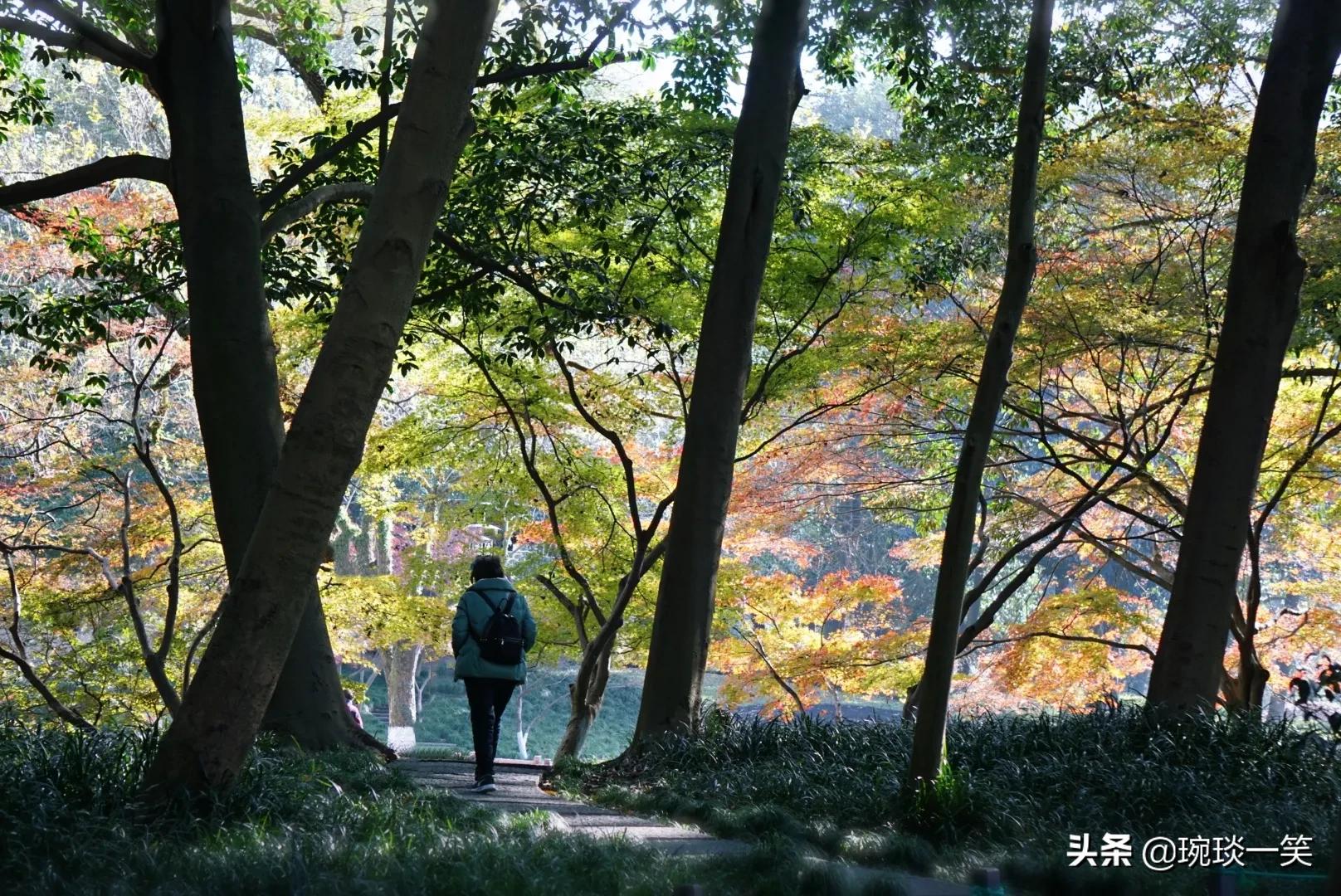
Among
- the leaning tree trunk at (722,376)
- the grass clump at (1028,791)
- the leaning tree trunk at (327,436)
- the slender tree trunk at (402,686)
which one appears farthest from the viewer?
the slender tree trunk at (402,686)

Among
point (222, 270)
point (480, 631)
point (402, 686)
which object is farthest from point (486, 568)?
point (402, 686)

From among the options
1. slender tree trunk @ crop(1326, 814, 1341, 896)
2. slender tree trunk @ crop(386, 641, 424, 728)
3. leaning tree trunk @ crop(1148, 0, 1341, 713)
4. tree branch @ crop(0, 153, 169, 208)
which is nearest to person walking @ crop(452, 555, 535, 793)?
tree branch @ crop(0, 153, 169, 208)

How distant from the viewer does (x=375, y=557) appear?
83.1ft

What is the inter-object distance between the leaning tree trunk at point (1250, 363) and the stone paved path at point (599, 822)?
3.28 m

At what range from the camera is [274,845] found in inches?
151

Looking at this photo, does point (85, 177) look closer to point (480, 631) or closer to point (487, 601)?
point (487, 601)

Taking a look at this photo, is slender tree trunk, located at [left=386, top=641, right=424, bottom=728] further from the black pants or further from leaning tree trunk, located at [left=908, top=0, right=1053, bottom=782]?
leaning tree trunk, located at [left=908, top=0, right=1053, bottom=782]

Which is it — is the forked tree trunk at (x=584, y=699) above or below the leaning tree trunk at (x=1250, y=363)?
below

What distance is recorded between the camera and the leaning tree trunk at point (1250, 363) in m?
7.08

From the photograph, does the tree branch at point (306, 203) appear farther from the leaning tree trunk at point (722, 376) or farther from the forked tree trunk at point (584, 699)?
the forked tree trunk at point (584, 699)

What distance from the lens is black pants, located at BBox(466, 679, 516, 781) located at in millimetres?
7367

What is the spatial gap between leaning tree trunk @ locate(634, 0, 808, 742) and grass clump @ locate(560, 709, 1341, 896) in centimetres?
111

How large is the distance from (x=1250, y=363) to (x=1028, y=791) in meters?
3.20

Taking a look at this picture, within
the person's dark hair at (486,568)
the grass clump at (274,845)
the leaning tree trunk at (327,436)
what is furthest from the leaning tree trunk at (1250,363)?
the leaning tree trunk at (327,436)
